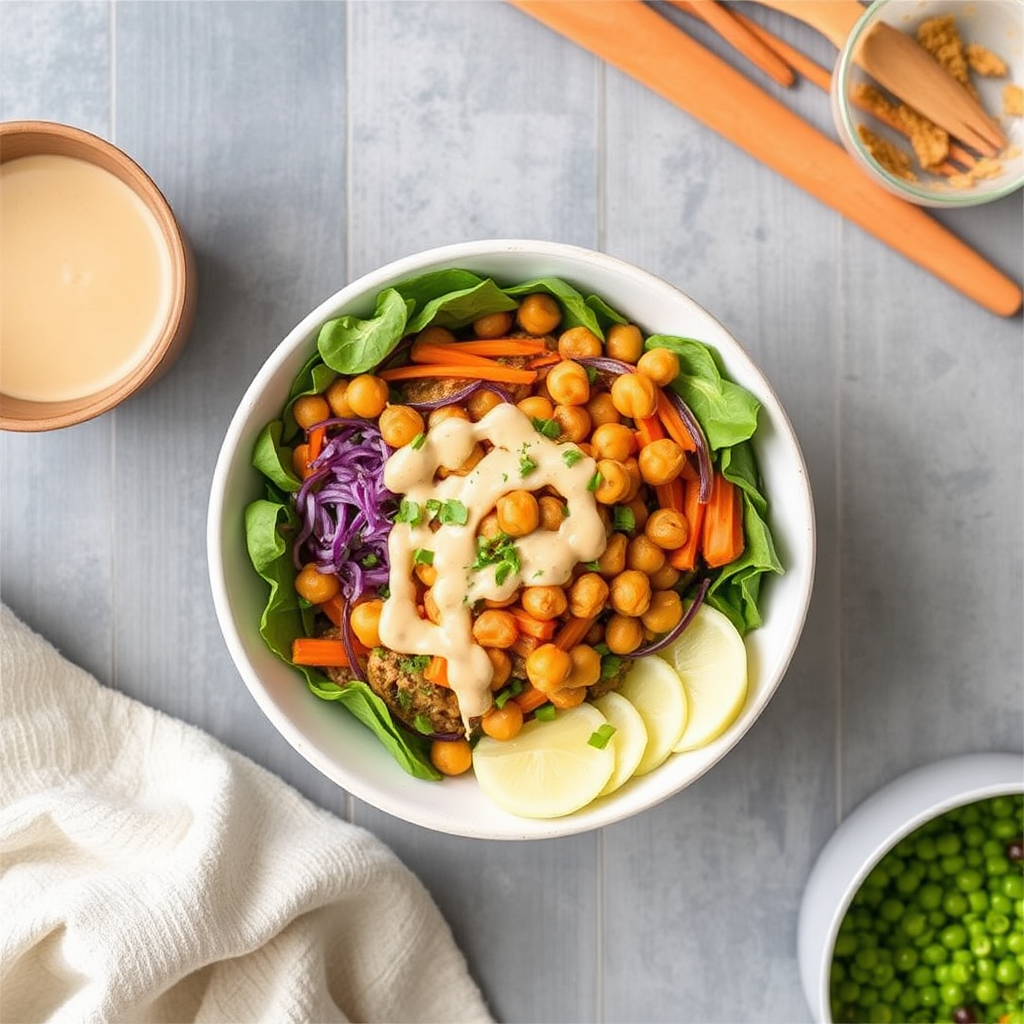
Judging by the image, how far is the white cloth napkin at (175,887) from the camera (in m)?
1.64

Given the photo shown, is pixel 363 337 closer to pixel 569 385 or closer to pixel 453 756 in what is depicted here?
pixel 569 385

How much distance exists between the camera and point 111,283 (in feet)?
5.46

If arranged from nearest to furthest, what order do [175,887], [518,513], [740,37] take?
1. [518,513]
2. [175,887]
3. [740,37]

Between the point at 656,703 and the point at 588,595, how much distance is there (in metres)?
0.20

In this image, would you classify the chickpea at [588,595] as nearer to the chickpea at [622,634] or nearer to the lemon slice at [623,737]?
the chickpea at [622,634]

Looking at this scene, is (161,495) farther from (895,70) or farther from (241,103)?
(895,70)

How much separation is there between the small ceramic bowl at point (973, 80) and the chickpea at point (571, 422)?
0.66 meters

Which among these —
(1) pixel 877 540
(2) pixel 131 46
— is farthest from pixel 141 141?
(1) pixel 877 540

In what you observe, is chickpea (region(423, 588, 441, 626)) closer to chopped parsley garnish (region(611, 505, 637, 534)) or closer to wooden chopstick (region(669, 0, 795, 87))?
chopped parsley garnish (region(611, 505, 637, 534))

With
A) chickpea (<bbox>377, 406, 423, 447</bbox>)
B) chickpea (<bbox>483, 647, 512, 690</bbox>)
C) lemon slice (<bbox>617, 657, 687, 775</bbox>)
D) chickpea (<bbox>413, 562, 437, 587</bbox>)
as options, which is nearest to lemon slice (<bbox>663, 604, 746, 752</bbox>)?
lemon slice (<bbox>617, 657, 687, 775</bbox>)

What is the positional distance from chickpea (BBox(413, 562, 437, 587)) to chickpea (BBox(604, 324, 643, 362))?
14.2 inches

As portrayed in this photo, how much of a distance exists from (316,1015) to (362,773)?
49 cm

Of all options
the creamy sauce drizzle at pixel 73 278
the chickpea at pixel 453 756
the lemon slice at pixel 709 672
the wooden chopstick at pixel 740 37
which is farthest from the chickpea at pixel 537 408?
the wooden chopstick at pixel 740 37

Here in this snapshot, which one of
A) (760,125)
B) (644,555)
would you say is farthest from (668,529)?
(760,125)
